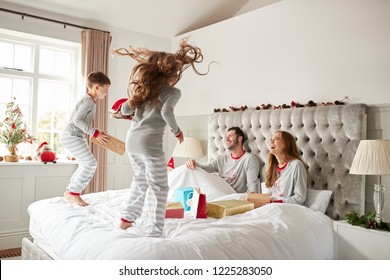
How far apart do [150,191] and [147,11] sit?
3.24m

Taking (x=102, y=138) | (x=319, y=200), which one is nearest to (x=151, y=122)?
(x=102, y=138)

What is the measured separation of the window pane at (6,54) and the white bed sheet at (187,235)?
2284mm

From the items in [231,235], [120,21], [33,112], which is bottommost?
[231,235]

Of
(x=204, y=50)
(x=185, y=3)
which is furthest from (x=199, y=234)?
(x=185, y=3)

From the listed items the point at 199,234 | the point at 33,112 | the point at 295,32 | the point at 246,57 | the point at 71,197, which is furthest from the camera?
the point at 33,112

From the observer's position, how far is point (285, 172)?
320 centimetres

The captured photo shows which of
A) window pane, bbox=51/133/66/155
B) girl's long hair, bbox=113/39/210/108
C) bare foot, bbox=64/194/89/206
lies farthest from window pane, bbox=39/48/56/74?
girl's long hair, bbox=113/39/210/108

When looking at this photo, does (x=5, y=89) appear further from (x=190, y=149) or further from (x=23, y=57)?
(x=190, y=149)

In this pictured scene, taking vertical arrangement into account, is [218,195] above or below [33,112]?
below

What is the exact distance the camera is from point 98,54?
4617 mm

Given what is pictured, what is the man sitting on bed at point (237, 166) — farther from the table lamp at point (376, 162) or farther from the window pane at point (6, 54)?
the window pane at point (6, 54)

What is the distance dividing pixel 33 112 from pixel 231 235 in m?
3.41

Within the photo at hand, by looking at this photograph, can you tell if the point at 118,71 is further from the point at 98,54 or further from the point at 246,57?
the point at 246,57

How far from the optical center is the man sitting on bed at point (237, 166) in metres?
3.65
